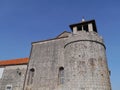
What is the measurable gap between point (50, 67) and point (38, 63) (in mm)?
2024

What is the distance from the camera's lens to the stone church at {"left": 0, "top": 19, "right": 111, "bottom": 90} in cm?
1455

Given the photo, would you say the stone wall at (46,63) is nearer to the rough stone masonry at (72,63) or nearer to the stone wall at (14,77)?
the rough stone masonry at (72,63)

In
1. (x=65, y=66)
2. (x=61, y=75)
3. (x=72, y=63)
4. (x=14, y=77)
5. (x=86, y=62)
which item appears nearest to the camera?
(x=86, y=62)

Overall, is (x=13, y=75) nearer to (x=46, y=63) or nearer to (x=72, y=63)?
(x=46, y=63)

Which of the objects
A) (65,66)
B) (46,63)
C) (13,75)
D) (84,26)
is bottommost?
(13,75)

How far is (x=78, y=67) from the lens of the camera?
15031 mm

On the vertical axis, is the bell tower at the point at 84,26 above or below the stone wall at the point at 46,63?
above

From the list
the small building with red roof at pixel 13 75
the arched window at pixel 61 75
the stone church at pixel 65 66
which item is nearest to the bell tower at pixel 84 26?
the stone church at pixel 65 66

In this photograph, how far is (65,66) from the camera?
16281 mm

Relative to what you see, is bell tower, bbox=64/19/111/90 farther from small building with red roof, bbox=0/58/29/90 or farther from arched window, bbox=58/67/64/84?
small building with red roof, bbox=0/58/29/90

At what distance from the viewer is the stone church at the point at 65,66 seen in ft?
47.7

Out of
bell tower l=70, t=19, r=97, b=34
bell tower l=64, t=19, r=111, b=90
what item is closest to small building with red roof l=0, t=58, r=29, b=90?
bell tower l=64, t=19, r=111, b=90

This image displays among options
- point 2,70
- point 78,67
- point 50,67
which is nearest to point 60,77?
point 50,67

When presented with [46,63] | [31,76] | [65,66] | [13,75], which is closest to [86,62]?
[65,66]
